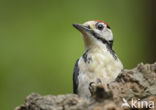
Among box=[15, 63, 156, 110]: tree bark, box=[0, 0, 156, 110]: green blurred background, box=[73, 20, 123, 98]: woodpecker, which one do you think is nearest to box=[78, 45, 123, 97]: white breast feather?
box=[73, 20, 123, 98]: woodpecker

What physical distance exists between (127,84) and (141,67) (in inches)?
8.1

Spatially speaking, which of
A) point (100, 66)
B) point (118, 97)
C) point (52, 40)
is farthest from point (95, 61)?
point (52, 40)

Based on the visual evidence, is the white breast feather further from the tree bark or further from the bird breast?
the tree bark

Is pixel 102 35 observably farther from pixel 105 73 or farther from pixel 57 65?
pixel 57 65

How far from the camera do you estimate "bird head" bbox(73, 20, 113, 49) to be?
4.50 m

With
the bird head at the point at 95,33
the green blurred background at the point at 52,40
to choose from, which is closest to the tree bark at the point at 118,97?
the bird head at the point at 95,33

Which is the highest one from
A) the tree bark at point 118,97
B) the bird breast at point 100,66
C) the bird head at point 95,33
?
the bird head at point 95,33

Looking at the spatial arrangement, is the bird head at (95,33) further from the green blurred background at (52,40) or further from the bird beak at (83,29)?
the green blurred background at (52,40)

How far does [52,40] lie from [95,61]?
2.59 metres

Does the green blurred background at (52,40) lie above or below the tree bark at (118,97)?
above

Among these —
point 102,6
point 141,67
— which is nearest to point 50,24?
point 102,6

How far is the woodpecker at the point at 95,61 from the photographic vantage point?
166 inches

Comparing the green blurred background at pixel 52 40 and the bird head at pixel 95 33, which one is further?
the green blurred background at pixel 52 40

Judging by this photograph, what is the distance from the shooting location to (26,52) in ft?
22.0
